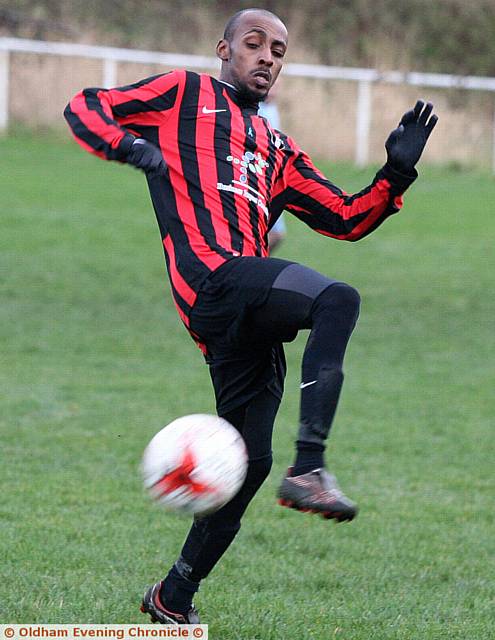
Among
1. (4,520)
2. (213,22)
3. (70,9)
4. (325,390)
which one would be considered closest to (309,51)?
(213,22)

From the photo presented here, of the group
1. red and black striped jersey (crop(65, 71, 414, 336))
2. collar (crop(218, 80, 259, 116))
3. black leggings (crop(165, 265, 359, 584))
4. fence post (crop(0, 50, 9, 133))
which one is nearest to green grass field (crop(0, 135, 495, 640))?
black leggings (crop(165, 265, 359, 584))

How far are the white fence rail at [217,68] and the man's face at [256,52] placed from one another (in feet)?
59.0

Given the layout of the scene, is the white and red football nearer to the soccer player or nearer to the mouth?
the soccer player

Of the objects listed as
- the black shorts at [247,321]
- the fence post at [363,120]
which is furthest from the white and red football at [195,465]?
the fence post at [363,120]

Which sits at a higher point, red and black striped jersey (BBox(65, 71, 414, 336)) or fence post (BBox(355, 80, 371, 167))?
red and black striped jersey (BBox(65, 71, 414, 336))

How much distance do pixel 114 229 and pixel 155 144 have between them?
13210 mm

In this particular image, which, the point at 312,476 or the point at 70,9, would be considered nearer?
the point at 312,476

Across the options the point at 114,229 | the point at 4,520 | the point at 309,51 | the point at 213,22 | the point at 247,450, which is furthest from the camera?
the point at 309,51

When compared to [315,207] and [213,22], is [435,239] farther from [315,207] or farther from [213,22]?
[315,207]

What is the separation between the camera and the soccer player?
411cm

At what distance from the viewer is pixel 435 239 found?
740 inches

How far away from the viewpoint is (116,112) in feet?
14.8

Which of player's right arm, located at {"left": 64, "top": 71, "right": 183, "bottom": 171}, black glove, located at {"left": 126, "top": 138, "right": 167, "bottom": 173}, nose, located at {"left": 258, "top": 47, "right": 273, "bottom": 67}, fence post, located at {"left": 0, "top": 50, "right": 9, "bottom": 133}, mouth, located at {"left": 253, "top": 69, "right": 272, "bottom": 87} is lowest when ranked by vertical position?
fence post, located at {"left": 0, "top": 50, "right": 9, "bottom": 133}

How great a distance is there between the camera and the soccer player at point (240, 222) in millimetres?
4105
